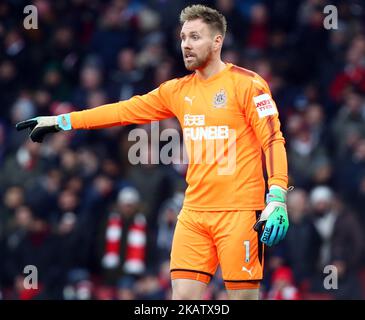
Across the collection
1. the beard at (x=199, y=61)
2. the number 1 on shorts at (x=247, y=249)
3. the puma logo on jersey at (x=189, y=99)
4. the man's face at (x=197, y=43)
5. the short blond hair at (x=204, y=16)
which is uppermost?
the short blond hair at (x=204, y=16)

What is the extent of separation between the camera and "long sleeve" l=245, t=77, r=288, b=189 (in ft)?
26.4

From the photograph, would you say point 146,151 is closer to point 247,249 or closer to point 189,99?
point 189,99

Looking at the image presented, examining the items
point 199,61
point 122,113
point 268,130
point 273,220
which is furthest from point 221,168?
point 122,113

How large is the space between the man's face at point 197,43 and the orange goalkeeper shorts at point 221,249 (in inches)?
42.8

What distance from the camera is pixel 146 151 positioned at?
14.0 m

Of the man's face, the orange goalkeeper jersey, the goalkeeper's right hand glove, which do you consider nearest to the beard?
the man's face

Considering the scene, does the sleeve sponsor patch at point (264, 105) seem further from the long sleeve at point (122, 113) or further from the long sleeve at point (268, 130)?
the long sleeve at point (122, 113)

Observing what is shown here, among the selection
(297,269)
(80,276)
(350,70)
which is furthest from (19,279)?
(350,70)

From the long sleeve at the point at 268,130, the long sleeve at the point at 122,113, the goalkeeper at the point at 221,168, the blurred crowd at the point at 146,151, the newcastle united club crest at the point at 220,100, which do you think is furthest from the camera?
the blurred crowd at the point at 146,151

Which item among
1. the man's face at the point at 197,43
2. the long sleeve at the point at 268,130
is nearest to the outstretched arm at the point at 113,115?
the man's face at the point at 197,43

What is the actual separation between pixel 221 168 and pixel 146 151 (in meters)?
5.72

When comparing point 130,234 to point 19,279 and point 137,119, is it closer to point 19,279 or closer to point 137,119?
point 19,279

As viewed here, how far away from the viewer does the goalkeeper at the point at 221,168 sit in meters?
8.19

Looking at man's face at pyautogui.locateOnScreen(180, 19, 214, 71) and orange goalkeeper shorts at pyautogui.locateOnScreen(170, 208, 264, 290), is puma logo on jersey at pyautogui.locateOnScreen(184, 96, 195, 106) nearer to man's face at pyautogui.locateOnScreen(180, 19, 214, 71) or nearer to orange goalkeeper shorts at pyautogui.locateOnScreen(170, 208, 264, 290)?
man's face at pyautogui.locateOnScreen(180, 19, 214, 71)
